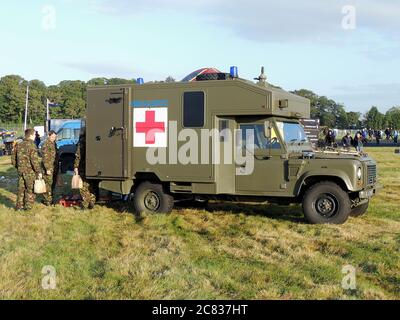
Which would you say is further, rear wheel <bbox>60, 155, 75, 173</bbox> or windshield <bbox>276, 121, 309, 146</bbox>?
rear wheel <bbox>60, 155, 75, 173</bbox>

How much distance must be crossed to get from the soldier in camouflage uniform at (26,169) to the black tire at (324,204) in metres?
5.37

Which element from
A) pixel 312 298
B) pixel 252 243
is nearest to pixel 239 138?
pixel 252 243

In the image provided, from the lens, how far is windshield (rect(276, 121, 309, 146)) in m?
9.30

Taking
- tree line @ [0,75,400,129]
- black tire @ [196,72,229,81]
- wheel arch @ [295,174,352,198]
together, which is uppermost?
tree line @ [0,75,400,129]

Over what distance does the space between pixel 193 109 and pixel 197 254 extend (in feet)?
10.8

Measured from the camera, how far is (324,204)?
8836 mm

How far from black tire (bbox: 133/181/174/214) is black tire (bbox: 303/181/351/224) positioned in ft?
8.85

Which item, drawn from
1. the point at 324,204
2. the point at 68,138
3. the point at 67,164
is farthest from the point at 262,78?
the point at 68,138

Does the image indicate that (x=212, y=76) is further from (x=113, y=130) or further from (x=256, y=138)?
(x=113, y=130)

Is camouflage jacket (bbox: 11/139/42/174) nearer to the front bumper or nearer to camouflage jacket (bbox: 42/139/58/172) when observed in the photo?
camouflage jacket (bbox: 42/139/58/172)

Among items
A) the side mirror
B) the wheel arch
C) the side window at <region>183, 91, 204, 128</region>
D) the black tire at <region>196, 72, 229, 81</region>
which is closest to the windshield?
the side mirror
